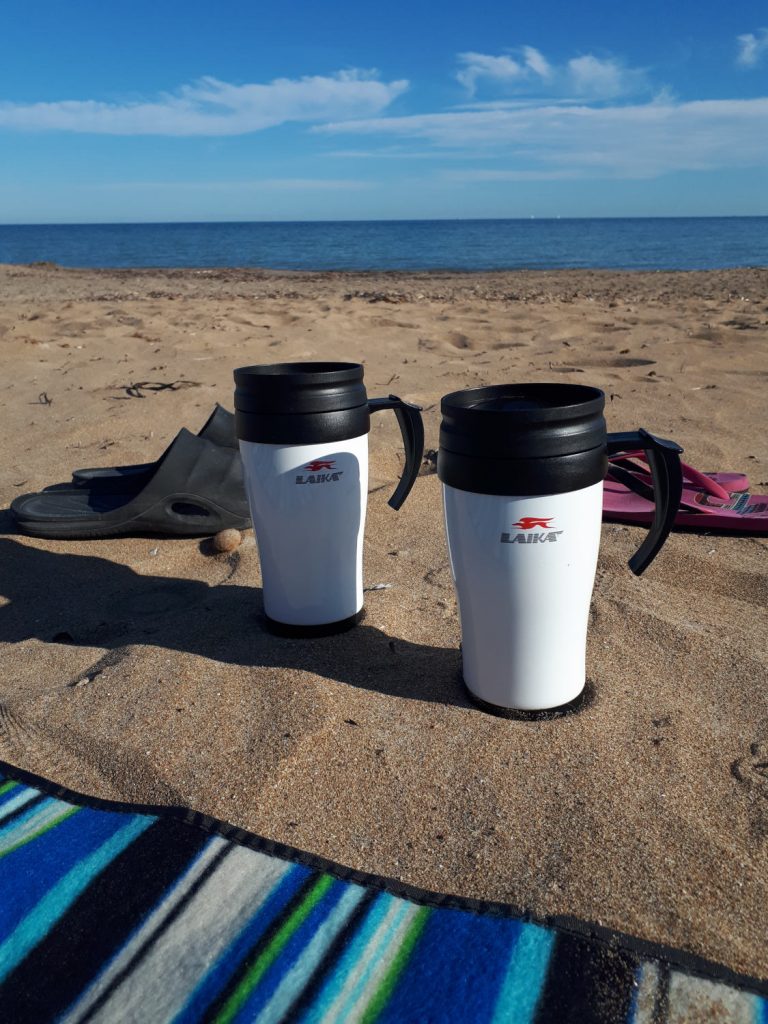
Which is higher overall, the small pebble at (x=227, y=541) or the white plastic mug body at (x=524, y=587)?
the white plastic mug body at (x=524, y=587)

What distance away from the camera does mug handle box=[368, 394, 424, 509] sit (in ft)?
6.66

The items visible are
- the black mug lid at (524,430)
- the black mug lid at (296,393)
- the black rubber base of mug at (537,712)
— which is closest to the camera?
the black mug lid at (524,430)

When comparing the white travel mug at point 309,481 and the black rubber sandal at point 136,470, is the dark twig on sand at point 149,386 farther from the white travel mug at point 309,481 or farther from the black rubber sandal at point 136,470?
the white travel mug at point 309,481

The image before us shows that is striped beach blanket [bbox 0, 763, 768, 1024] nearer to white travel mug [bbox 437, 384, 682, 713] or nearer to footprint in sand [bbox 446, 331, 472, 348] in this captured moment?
white travel mug [bbox 437, 384, 682, 713]

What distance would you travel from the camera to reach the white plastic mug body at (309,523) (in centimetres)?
190

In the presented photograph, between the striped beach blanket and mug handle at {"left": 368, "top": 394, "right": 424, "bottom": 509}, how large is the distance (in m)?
0.97

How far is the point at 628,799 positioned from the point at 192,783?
2.63 ft

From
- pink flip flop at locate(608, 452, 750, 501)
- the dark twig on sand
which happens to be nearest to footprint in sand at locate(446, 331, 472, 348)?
the dark twig on sand

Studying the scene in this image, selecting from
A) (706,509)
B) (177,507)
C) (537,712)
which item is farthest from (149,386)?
(537,712)

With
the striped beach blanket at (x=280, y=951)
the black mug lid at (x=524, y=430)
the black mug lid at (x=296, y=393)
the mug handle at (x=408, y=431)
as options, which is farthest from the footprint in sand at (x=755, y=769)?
the black mug lid at (x=296, y=393)

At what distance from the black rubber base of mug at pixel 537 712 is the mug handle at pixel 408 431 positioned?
539 millimetres

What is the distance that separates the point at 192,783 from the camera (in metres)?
1.53

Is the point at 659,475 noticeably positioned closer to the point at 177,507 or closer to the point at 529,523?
the point at 529,523

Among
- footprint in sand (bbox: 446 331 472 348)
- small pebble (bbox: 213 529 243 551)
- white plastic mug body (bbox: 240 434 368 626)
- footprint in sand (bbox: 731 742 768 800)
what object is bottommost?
footprint in sand (bbox: 446 331 472 348)
